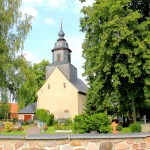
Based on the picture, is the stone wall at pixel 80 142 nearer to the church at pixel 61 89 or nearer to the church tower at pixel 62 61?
the church at pixel 61 89

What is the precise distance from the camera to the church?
47.4m

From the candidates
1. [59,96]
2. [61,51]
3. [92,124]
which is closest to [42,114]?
[59,96]

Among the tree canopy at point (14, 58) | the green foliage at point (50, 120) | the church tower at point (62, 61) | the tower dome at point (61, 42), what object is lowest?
the green foliage at point (50, 120)

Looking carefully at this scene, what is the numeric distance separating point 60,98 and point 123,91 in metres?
25.7

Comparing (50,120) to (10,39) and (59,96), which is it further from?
(10,39)

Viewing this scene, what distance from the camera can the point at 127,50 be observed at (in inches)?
762

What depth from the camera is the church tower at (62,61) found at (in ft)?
163

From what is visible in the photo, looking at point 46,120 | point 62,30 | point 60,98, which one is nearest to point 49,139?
point 46,120

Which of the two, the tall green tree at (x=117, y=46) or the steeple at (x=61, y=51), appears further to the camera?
the steeple at (x=61, y=51)

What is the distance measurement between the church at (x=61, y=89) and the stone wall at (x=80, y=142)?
41131 millimetres

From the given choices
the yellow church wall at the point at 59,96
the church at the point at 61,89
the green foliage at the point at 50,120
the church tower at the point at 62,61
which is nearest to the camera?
the green foliage at the point at 50,120

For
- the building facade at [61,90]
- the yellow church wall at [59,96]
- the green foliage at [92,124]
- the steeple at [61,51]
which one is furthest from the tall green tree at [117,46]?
the steeple at [61,51]

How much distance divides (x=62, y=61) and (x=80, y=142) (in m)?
45.3

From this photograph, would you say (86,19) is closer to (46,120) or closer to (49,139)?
(49,139)
